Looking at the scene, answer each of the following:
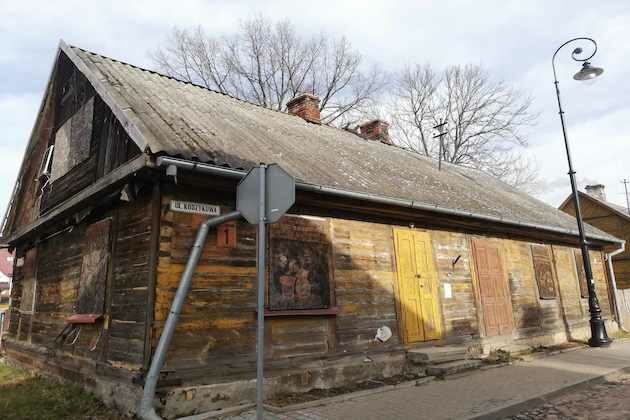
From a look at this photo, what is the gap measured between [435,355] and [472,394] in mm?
1677

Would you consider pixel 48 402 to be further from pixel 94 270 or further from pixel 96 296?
pixel 94 270

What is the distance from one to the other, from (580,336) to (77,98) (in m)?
13.9

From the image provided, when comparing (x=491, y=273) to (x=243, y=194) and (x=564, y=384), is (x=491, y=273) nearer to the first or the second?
(x=564, y=384)

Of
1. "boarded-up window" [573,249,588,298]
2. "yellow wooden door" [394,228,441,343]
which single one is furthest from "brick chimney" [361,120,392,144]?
"yellow wooden door" [394,228,441,343]

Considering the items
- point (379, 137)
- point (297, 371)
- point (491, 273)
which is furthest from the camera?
point (379, 137)

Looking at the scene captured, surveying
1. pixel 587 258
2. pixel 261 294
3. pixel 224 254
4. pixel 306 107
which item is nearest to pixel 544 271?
pixel 587 258

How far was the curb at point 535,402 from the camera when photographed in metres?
5.20

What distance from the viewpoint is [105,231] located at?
22.9 ft

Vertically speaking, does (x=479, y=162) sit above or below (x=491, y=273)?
above

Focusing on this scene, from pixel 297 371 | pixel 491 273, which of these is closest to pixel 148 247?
pixel 297 371

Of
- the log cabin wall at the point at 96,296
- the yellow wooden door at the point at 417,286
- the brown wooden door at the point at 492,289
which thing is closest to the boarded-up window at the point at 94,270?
the log cabin wall at the point at 96,296

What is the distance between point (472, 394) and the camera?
6.11m

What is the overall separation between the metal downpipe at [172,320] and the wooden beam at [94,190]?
1.09 metres

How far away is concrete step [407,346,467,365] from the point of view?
7691 mm
